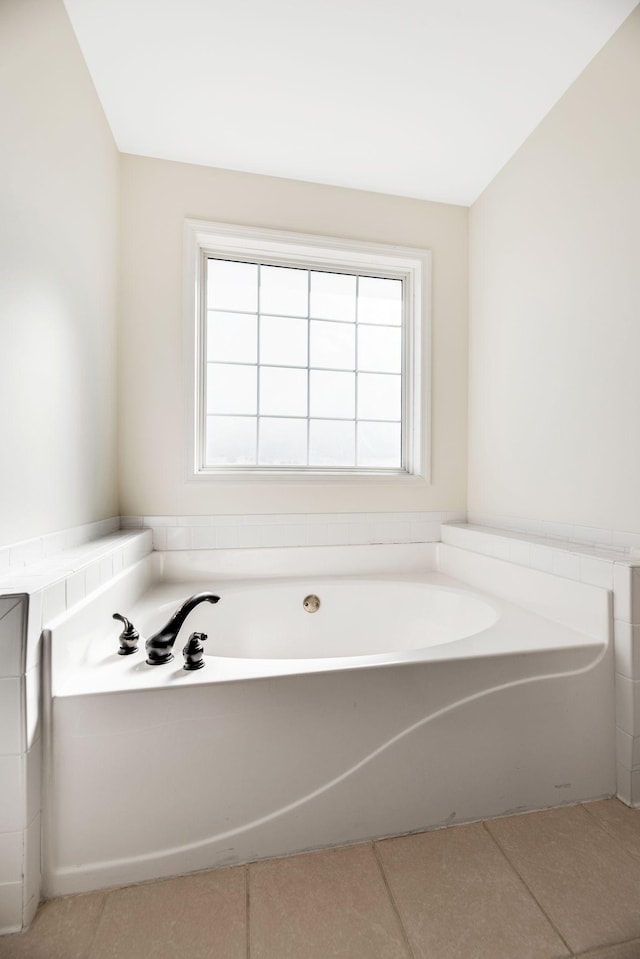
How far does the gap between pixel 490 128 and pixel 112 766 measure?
8.67 ft

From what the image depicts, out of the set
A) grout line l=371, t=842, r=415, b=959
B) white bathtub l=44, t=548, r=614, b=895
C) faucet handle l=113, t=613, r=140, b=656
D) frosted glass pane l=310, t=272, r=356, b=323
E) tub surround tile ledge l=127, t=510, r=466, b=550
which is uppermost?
frosted glass pane l=310, t=272, r=356, b=323

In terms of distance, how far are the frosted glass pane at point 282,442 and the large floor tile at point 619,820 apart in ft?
5.65

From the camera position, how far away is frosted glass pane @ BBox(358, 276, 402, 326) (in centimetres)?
242

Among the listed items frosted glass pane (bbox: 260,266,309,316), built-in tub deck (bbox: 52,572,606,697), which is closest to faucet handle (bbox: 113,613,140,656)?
built-in tub deck (bbox: 52,572,606,697)

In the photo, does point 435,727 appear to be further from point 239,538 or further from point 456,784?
point 239,538

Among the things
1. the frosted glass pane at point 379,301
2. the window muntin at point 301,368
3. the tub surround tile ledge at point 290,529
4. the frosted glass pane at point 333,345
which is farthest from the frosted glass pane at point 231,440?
the frosted glass pane at point 379,301

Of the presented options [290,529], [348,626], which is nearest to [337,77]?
[290,529]

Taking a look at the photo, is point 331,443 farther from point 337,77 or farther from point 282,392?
point 337,77

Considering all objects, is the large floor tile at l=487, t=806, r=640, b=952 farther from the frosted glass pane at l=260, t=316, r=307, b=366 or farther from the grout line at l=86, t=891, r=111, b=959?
the frosted glass pane at l=260, t=316, r=307, b=366

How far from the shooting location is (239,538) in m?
2.12

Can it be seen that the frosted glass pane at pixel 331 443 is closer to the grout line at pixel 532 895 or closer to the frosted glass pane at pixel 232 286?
the frosted glass pane at pixel 232 286

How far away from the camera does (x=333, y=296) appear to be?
94.0 inches

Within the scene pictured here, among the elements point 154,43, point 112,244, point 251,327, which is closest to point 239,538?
point 251,327

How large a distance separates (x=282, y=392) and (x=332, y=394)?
273 millimetres
